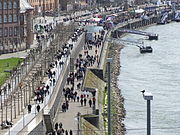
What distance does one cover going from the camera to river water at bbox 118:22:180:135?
5025cm

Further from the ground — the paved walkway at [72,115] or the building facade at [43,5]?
the building facade at [43,5]

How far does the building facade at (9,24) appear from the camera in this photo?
7731 cm

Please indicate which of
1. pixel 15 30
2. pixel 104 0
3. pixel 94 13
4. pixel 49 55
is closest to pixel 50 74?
pixel 49 55

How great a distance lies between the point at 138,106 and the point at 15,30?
26513 mm

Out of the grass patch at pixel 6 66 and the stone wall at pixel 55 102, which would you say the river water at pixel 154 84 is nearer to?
the stone wall at pixel 55 102

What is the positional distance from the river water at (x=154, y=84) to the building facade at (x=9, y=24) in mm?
11038

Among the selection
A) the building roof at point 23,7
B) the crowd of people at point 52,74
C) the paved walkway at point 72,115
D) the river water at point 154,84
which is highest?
the building roof at point 23,7

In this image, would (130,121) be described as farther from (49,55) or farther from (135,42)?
(135,42)

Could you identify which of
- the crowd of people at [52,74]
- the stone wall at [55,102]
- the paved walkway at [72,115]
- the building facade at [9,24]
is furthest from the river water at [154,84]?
the building facade at [9,24]

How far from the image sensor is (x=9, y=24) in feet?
259

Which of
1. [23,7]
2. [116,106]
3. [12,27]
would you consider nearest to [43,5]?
[23,7]

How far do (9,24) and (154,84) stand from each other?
18.7 meters

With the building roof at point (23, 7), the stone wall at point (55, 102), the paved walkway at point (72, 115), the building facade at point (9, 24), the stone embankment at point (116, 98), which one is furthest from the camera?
the building roof at point (23, 7)

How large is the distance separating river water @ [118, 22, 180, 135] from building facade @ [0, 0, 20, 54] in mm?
11038
